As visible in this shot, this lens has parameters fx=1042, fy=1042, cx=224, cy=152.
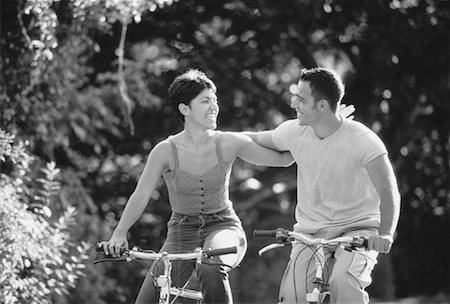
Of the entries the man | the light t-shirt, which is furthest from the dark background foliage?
the light t-shirt

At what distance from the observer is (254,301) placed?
19.3 m

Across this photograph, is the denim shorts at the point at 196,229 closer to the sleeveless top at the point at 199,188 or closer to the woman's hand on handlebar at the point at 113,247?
the sleeveless top at the point at 199,188

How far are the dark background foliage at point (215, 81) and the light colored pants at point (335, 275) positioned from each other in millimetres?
4361

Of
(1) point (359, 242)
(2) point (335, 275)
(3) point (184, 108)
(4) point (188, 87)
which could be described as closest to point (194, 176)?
(3) point (184, 108)

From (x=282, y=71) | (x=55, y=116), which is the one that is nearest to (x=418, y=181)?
(x=282, y=71)

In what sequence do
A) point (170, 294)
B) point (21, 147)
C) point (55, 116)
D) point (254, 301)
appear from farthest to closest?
1. point (254, 301)
2. point (55, 116)
3. point (21, 147)
4. point (170, 294)

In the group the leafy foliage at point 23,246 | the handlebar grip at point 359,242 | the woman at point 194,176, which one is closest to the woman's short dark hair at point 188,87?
the woman at point 194,176

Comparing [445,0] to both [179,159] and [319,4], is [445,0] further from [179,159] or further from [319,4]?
[179,159]

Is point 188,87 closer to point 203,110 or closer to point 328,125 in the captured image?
point 203,110

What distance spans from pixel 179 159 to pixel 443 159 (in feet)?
32.3

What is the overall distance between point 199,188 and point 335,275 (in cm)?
101

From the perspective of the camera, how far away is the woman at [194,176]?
19.4 feet

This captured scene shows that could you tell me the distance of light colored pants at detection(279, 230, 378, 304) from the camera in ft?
17.9

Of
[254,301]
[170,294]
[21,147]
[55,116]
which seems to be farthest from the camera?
[254,301]
